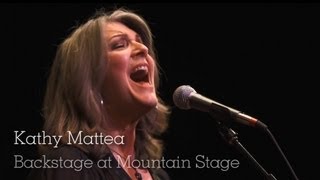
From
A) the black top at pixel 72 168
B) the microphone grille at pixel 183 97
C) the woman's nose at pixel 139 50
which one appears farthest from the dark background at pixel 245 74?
the microphone grille at pixel 183 97

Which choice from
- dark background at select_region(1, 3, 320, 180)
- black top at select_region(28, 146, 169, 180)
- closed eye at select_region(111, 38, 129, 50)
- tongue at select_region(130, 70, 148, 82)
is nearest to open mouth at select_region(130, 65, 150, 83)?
tongue at select_region(130, 70, 148, 82)

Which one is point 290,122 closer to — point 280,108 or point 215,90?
point 280,108

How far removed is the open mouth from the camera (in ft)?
6.98

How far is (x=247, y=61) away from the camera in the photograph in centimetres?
305

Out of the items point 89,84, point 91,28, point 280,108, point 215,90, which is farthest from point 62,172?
point 280,108

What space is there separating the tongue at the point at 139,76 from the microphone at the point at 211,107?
1.16 ft

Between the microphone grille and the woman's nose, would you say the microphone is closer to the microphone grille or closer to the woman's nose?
the microphone grille

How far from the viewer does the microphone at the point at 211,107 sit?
155cm

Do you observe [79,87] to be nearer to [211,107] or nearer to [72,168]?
[72,168]

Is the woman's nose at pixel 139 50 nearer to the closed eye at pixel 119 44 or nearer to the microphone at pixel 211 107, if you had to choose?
the closed eye at pixel 119 44

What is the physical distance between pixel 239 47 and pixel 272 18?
0.23 metres

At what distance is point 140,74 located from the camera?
84.2 inches

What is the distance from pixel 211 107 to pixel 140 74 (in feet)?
1.81

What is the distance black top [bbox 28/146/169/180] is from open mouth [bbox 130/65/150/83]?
33 centimetres
